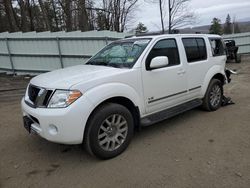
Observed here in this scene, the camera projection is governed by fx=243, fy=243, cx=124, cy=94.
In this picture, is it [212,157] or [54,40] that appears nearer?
[212,157]

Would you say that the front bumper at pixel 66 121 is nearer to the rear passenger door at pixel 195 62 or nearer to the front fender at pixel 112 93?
the front fender at pixel 112 93

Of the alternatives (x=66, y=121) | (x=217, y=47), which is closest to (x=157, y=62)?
(x=66, y=121)

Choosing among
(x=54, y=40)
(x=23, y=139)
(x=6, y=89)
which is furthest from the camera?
(x=54, y=40)

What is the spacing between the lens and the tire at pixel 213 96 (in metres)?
5.51

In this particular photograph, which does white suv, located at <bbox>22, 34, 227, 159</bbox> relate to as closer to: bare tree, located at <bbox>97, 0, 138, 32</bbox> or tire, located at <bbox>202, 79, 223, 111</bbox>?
tire, located at <bbox>202, 79, 223, 111</bbox>

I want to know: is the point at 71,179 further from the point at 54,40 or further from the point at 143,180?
the point at 54,40

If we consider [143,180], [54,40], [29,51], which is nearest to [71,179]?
[143,180]

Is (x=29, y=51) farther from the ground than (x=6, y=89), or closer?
farther from the ground

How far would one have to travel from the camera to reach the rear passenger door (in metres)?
4.90

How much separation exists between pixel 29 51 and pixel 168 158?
9.54m

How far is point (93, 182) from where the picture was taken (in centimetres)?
309

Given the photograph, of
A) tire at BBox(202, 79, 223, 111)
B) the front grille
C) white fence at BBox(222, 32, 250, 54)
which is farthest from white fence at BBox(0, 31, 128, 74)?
white fence at BBox(222, 32, 250, 54)

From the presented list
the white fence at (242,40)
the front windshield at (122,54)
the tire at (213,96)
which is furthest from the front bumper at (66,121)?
the white fence at (242,40)

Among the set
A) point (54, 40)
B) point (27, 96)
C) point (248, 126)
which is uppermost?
point (54, 40)
